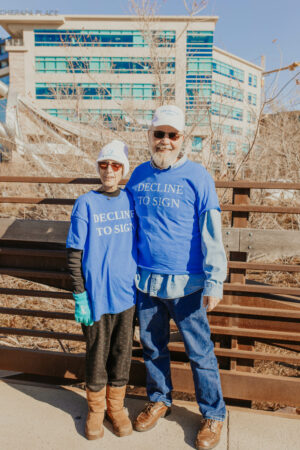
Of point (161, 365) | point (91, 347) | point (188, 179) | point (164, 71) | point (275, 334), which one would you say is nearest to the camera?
point (188, 179)

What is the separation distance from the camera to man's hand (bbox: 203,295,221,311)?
224cm

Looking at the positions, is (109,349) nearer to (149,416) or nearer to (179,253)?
(149,416)

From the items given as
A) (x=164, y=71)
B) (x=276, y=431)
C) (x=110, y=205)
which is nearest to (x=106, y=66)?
(x=164, y=71)

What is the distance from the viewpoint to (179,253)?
2.37 m

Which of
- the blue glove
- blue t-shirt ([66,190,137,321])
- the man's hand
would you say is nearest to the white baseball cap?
blue t-shirt ([66,190,137,321])

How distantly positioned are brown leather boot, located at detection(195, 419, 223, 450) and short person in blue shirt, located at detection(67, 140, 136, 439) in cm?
49

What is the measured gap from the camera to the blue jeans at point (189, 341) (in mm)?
2432

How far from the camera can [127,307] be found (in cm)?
247

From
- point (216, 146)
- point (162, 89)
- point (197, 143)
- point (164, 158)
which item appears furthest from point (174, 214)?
point (197, 143)

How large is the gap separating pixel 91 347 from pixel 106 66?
595 cm

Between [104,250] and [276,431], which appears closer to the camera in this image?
[104,250]

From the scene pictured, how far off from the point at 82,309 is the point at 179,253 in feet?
2.36

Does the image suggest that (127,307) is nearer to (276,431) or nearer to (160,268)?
(160,268)

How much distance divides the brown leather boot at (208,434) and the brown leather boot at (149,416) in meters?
0.31
